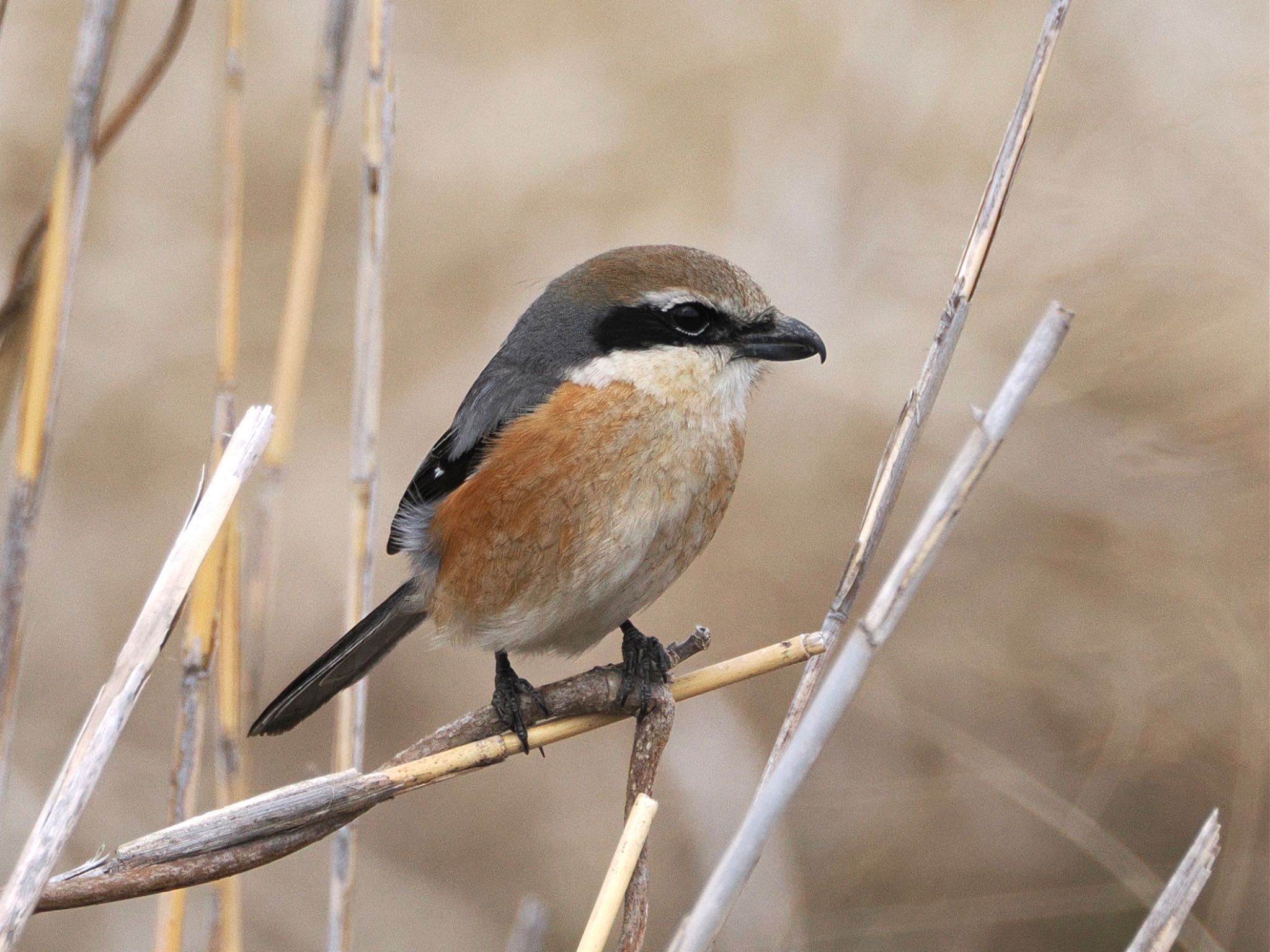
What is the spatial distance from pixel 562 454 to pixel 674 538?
223mm

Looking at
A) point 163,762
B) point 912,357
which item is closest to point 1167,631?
point 912,357

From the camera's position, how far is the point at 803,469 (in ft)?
11.8

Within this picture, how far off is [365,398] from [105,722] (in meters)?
0.83

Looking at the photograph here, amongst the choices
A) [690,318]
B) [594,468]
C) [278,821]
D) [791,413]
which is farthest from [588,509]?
[791,413]

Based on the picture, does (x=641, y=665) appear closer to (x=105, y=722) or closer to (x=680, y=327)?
(x=680, y=327)

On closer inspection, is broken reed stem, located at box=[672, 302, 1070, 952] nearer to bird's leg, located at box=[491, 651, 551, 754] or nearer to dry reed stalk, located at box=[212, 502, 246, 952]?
bird's leg, located at box=[491, 651, 551, 754]

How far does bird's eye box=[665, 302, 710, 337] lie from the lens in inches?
83.1

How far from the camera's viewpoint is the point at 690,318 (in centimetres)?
212

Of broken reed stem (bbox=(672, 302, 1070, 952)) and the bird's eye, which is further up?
the bird's eye

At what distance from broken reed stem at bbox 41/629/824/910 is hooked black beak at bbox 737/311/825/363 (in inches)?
29.8

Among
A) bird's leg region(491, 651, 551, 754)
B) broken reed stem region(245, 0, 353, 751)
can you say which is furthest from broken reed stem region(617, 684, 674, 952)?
broken reed stem region(245, 0, 353, 751)

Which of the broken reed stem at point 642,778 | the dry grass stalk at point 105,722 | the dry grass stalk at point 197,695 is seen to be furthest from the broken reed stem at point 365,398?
the dry grass stalk at point 105,722

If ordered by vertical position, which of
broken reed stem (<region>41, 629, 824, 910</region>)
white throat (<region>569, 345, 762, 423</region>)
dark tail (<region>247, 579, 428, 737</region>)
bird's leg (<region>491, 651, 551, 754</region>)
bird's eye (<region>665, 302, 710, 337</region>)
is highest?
bird's eye (<region>665, 302, 710, 337</region>)

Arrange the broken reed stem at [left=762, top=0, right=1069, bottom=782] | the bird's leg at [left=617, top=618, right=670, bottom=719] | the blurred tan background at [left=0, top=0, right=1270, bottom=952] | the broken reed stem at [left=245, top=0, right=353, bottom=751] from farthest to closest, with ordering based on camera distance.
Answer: the blurred tan background at [left=0, top=0, right=1270, bottom=952] < the broken reed stem at [left=245, top=0, right=353, bottom=751] < the bird's leg at [left=617, top=618, right=670, bottom=719] < the broken reed stem at [left=762, top=0, right=1069, bottom=782]
